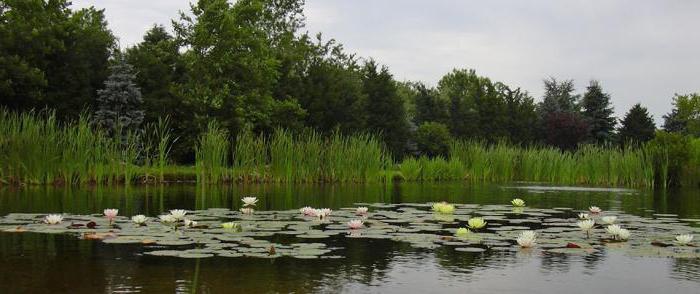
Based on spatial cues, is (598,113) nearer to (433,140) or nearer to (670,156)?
(433,140)

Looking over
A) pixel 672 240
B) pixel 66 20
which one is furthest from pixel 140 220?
pixel 66 20

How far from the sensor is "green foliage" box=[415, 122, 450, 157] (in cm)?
3666

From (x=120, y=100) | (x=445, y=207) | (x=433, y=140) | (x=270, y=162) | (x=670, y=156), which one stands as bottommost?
(x=445, y=207)

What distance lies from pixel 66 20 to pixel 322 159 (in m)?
13.3

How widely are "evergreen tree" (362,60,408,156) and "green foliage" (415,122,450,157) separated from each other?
904mm

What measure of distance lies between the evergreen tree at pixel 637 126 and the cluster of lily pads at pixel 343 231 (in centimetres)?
3701

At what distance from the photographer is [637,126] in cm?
4409

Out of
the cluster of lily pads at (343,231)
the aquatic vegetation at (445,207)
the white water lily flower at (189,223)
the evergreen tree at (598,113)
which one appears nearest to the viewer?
the cluster of lily pads at (343,231)

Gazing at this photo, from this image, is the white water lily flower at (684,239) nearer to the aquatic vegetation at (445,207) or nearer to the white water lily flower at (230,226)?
the aquatic vegetation at (445,207)

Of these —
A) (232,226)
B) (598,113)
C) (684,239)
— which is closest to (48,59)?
(232,226)

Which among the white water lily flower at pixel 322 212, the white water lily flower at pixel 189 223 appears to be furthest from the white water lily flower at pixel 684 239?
the white water lily flower at pixel 189 223

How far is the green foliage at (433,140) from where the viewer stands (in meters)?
36.7

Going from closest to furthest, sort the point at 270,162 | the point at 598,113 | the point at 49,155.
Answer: the point at 49,155
the point at 270,162
the point at 598,113

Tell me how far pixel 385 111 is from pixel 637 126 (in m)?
18.0
